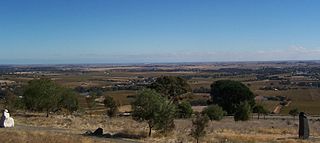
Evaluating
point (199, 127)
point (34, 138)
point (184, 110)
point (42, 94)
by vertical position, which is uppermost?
point (42, 94)

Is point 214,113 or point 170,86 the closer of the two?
point 214,113

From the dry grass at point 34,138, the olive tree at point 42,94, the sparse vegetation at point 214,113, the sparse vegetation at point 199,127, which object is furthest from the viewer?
the sparse vegetation at point 214,113

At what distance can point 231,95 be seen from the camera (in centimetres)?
8594

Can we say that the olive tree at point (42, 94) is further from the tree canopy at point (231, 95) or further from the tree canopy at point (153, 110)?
the tree canopy at point (231, 95)

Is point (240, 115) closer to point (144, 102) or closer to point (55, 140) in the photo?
point (144, 102)

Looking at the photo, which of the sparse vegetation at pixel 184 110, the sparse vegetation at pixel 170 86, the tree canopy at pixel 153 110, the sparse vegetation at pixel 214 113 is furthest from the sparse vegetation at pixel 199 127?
the sparse vegetation at pixel 170 86

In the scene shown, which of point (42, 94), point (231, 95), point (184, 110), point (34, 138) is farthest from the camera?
point (231, 95)

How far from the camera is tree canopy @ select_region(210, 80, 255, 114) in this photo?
85125mm

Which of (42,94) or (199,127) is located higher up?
(42,94)

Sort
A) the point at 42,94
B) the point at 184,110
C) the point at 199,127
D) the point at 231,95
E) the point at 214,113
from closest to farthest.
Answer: the point at 199,127, the point at 42,94, the point at 214,113, the point at 184,110, the point at 231,95

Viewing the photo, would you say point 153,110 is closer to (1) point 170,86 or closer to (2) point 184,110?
(2) point 184,110

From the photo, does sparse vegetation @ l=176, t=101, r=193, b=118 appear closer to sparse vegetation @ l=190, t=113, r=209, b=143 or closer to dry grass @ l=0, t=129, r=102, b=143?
sparse vegetation @ l=190, t=113, r=209, b=143

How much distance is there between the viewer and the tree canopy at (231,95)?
8512cm

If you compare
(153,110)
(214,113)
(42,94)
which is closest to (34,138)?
(153,110)
